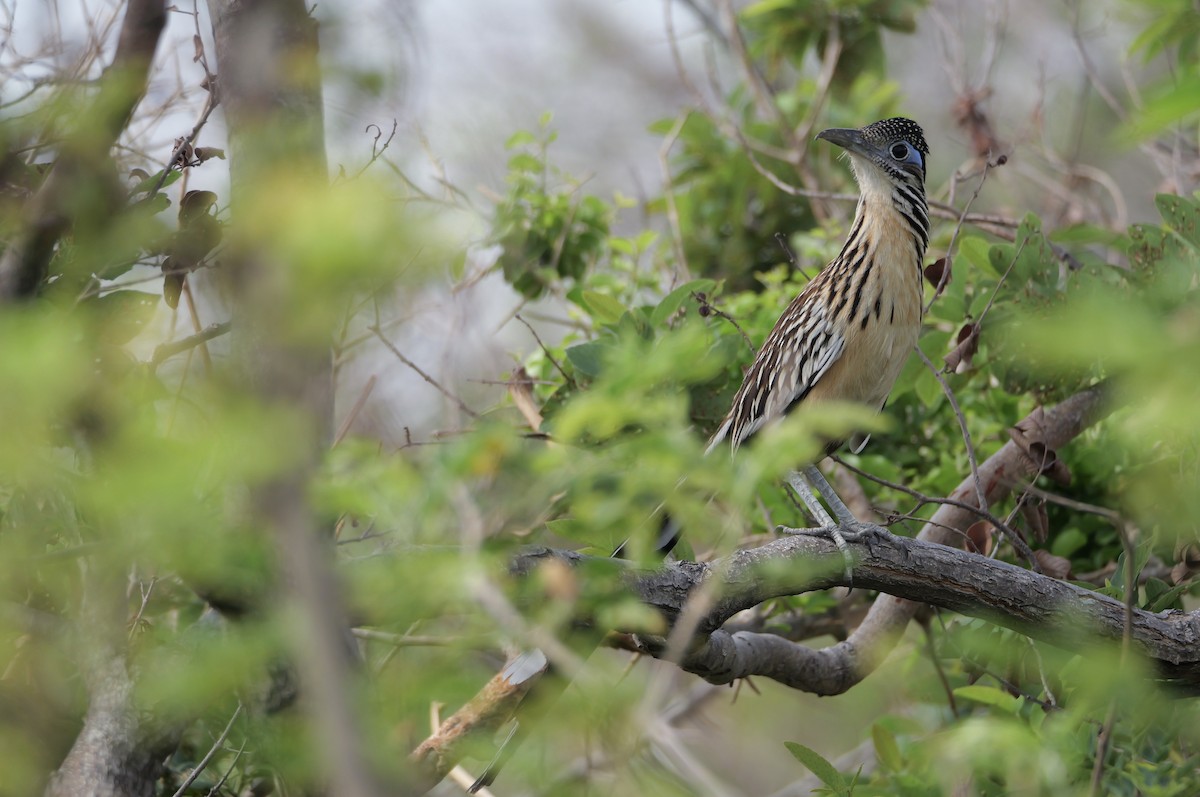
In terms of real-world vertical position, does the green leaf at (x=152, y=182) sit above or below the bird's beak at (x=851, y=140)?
above

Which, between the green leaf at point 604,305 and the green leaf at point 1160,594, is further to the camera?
the green leaf at point 604,305

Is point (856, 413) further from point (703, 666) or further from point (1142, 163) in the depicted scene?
point (1142, 163)

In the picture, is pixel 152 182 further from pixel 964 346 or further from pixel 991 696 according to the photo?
pixel 991 696

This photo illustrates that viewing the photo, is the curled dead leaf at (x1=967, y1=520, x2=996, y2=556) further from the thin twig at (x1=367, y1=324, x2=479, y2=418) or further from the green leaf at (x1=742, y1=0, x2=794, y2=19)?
the green leaf at (x1=742, y1=0, x2=794, y2=19)

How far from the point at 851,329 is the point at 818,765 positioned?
1.59 metres

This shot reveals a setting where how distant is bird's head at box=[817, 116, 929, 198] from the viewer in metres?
4.69

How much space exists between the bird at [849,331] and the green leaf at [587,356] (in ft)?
1.87

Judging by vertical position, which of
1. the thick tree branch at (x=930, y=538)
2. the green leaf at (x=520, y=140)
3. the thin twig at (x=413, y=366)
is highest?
the green leaf at (x=520, y=140)

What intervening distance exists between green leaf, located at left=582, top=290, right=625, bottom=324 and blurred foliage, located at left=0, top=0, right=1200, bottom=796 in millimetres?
25

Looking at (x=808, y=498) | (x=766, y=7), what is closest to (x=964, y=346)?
(x=808, y=498)

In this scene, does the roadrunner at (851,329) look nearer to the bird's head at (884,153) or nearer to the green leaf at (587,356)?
the bird's head at (884,153)

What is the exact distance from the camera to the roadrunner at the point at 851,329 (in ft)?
14.0

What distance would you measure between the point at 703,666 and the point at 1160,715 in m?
1.38

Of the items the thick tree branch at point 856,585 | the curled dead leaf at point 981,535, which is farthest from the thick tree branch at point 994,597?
the curled dead leaf at point 981,535
